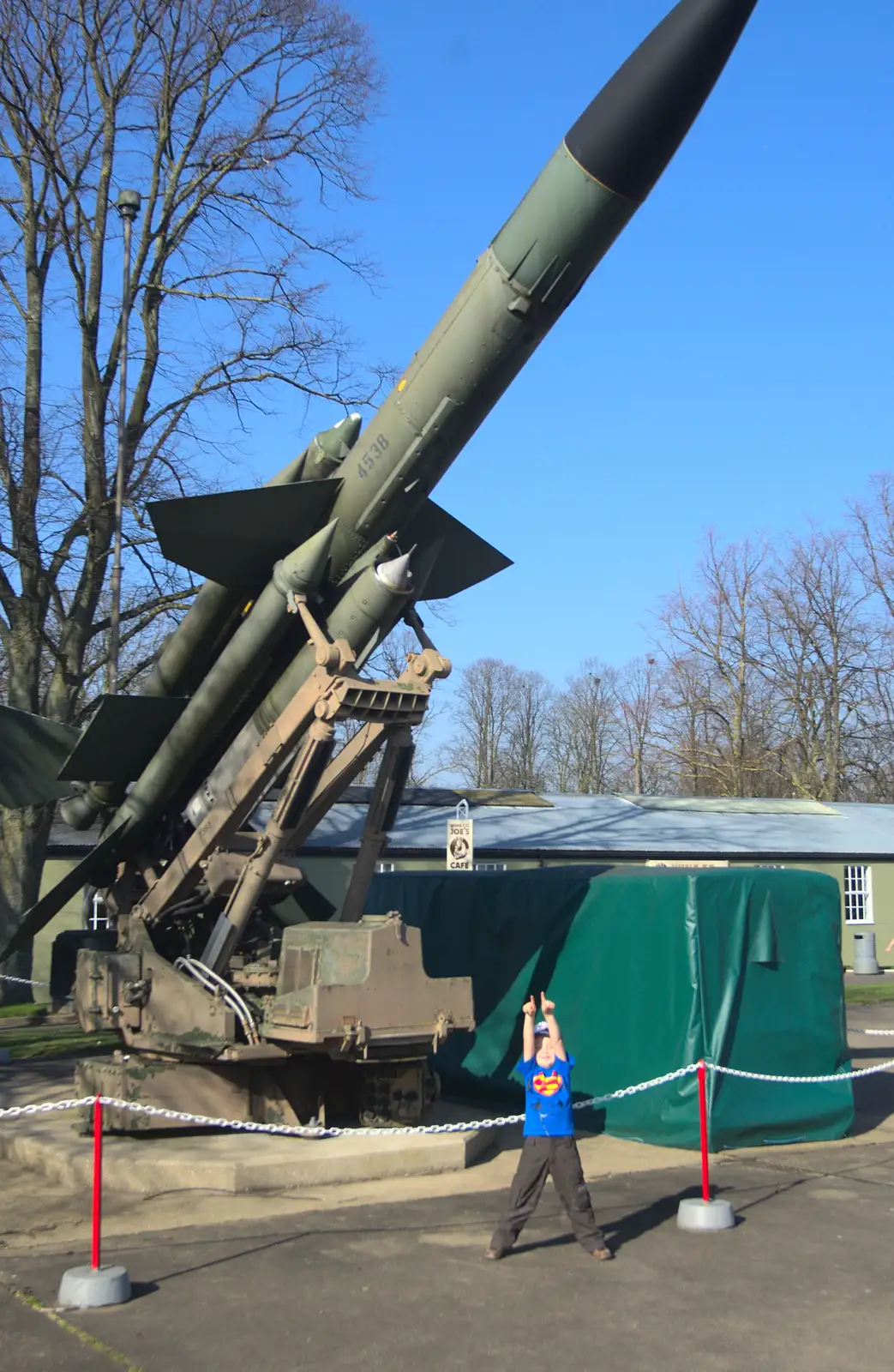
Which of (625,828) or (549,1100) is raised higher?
(625,828)

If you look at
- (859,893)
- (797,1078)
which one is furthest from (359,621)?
(859,893)

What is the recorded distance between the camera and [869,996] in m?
20.8

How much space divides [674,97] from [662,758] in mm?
40707

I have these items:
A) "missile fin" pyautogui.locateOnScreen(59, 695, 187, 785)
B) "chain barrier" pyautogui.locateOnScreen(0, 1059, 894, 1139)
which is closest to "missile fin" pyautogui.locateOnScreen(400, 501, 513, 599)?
"missile fin" pyautogui.locateOnScreen(59, 695, 187, 785)

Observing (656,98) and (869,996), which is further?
(869,996)

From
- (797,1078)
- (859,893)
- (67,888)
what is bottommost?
(797,1078)

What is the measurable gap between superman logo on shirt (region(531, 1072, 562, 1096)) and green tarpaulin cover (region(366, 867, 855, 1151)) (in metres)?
2.89

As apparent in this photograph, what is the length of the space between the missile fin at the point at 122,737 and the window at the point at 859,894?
1990 cm

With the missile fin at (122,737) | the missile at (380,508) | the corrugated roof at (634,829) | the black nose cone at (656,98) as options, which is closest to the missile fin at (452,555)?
the missile at (380,508)

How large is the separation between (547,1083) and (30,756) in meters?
6.09

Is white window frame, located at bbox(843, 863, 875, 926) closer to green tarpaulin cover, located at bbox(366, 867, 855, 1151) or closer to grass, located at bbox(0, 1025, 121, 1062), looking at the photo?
grass, located at bbox(0, 1025, 121, 1062)

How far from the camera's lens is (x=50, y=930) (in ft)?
66.1

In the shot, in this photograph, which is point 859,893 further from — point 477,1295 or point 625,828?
point 477,1295

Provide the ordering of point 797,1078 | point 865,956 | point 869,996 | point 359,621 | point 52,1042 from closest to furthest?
point 797,1078 → point 359,621 → point 52,1042 → point 869,996 → point 865,956
